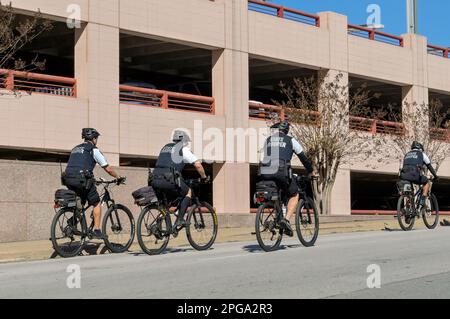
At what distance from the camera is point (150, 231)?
1316 cm

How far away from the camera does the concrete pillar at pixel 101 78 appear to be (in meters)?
23.8

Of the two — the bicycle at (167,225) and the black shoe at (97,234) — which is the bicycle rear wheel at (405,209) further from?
the black shoe at (97,234)

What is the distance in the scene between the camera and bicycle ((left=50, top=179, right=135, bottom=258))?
13.3 metres

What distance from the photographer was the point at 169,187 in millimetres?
13148

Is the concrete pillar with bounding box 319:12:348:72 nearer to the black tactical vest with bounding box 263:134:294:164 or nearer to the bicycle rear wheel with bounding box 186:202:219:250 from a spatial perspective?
the bicycle rear wheel with bounding box 186:202:219:250

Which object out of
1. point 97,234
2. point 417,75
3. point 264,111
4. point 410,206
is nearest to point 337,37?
point 264,111

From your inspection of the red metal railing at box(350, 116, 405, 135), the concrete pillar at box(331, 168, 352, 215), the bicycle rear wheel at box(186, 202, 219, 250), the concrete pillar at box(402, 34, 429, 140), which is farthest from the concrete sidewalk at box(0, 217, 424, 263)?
the concrete pillar at box(402, 34, 429, 140)

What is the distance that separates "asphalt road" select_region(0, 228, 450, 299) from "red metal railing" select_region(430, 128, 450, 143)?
19.0 meters

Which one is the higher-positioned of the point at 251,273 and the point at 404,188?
the point at 404,188

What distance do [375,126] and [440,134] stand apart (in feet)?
10.3

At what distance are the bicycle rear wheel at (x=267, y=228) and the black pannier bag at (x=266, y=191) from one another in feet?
0.45

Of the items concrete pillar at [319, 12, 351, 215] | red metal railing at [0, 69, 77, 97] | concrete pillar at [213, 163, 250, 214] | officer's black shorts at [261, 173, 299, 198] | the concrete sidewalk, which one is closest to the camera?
officer's black shorts at [261, 173, 299, 198]

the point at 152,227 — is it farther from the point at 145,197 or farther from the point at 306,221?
the point at 306,221
